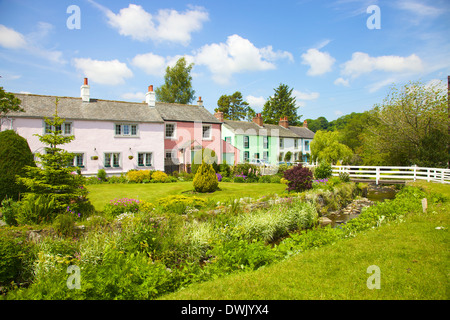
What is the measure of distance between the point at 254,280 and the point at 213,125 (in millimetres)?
27891

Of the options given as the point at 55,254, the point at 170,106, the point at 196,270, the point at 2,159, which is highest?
the point at 170,106

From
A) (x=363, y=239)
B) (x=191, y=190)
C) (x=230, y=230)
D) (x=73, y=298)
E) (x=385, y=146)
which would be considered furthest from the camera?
(x=385, y=146)

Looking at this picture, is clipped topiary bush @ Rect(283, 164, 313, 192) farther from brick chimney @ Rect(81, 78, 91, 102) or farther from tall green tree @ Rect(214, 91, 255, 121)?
tall green tree @ Rect(214, 91, 255, 121)

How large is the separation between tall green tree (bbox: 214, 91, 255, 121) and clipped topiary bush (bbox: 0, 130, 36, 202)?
51.5 meters

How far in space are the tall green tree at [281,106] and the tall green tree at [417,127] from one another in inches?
1333

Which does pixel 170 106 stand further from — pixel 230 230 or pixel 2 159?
pixel 230 230

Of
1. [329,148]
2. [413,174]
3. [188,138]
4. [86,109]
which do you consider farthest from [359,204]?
[86,109]

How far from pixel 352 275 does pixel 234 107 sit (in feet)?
192

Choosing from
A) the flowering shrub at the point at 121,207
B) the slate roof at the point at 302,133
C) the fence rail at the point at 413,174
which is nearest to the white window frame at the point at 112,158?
the flowering shrub at the point at 121,207

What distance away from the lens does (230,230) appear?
380 inches

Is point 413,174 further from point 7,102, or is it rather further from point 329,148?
point 7,102
